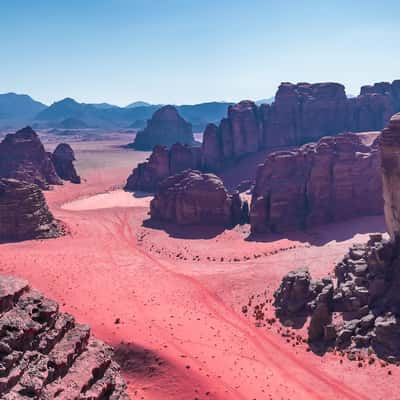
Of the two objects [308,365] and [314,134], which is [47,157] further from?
[308,365]

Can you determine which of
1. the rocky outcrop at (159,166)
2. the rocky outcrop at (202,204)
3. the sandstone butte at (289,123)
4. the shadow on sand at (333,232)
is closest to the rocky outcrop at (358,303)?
the shadow on sand at (333,232)

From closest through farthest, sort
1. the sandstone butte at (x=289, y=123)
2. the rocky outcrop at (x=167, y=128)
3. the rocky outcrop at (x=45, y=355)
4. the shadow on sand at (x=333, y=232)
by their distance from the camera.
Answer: the rocky outcrop at (x=45, y=355), the shadow on sand at (x=333, y=232), the sandstone butte at (x=289, y=123), the rocky outcrop at (x=167, y=128)

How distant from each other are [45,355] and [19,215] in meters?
36.6

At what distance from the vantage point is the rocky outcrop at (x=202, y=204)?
59.1 meters

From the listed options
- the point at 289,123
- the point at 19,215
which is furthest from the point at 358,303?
the point at 289,123

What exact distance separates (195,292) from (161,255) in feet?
40.9

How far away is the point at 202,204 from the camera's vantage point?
5922 centimetres

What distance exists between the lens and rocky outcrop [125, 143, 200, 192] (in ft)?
284

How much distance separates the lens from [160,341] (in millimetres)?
27250

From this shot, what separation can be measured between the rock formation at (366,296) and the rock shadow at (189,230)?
22343 millimetres

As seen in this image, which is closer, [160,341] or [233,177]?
[160,341]

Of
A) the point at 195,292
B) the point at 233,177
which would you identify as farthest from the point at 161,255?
the point at 233,177

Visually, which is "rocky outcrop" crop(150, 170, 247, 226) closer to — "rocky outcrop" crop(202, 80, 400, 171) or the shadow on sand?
the shadow on sand

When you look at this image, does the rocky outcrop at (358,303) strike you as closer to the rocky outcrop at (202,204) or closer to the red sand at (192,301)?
the red sand at (192,301)
